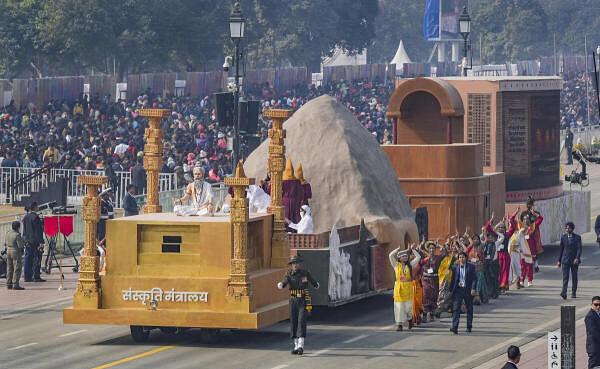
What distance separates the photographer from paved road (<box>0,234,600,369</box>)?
20281mm

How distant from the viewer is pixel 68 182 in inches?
1549

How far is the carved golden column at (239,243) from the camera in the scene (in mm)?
20766

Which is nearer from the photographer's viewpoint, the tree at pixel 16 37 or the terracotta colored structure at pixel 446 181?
the terracotta colored structure at pixel 446 181

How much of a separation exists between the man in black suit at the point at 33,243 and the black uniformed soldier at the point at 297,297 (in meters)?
9.24

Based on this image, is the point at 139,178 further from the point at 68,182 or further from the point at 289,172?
the point at 289,172

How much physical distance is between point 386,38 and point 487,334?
491ft

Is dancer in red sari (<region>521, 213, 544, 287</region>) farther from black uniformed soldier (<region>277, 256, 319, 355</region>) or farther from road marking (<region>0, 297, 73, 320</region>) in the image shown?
road marking (<region>0, 297, 73, 320</region>)

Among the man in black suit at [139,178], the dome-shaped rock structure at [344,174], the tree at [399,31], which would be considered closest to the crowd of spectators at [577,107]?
the man in black suit at [139,178]

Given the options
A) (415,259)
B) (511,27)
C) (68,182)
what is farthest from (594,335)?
(511,27)

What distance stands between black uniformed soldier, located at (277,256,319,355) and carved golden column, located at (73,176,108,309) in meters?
2.68

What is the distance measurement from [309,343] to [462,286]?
277 cm

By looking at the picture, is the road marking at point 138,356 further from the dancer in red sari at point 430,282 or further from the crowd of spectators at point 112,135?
the crowd of spectators at point 112,135

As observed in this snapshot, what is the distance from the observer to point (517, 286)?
28438 millimetres

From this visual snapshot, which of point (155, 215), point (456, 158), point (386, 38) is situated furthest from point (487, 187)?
point (386, 38)
